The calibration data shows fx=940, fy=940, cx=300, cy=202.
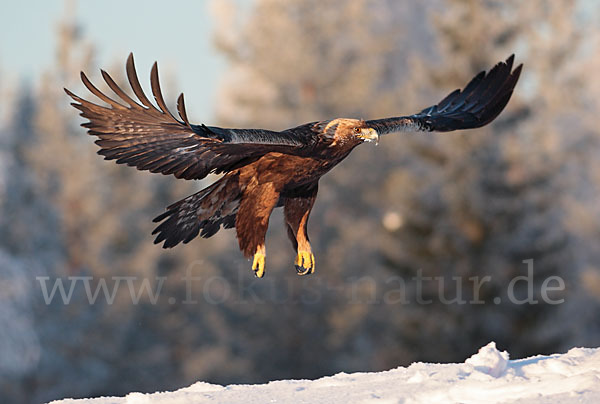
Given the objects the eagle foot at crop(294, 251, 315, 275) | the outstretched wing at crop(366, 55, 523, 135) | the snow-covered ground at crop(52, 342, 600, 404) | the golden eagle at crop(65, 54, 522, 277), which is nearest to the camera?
the snow-covered ground at crop(52, 342, 600, 404)

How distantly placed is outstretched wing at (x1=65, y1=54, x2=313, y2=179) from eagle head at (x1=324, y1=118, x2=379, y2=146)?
31cm

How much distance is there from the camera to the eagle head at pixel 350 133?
7066mm

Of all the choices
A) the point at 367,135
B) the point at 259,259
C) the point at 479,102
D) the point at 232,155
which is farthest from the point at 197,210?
the point at 479,102

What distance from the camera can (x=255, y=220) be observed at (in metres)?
7.36

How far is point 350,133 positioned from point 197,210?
1425 mm

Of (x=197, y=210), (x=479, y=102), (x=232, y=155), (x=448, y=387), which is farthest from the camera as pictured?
Answer: (x=479, y=102)

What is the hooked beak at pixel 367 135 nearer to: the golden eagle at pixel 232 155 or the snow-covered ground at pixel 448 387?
the golden eagle at pixel 232 155

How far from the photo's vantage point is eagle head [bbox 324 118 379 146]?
7066 millimetres

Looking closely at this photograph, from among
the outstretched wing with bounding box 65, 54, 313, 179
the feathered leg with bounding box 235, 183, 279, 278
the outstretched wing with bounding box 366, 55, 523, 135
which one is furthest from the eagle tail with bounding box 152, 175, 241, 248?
the outstretched wing with bounding box 366, 55, 523, 135

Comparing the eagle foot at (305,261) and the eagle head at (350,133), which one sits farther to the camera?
the eagle foot at (305,261)

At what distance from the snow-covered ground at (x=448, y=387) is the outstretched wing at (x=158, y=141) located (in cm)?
159

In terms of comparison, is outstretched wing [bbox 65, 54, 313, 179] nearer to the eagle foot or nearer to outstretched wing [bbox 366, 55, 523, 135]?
the eagle foot

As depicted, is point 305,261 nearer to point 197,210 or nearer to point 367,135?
point 197,210

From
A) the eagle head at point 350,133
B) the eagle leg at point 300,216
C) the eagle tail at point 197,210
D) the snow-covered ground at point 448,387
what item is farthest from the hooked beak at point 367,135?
the snow-covered ground at point 448,387
